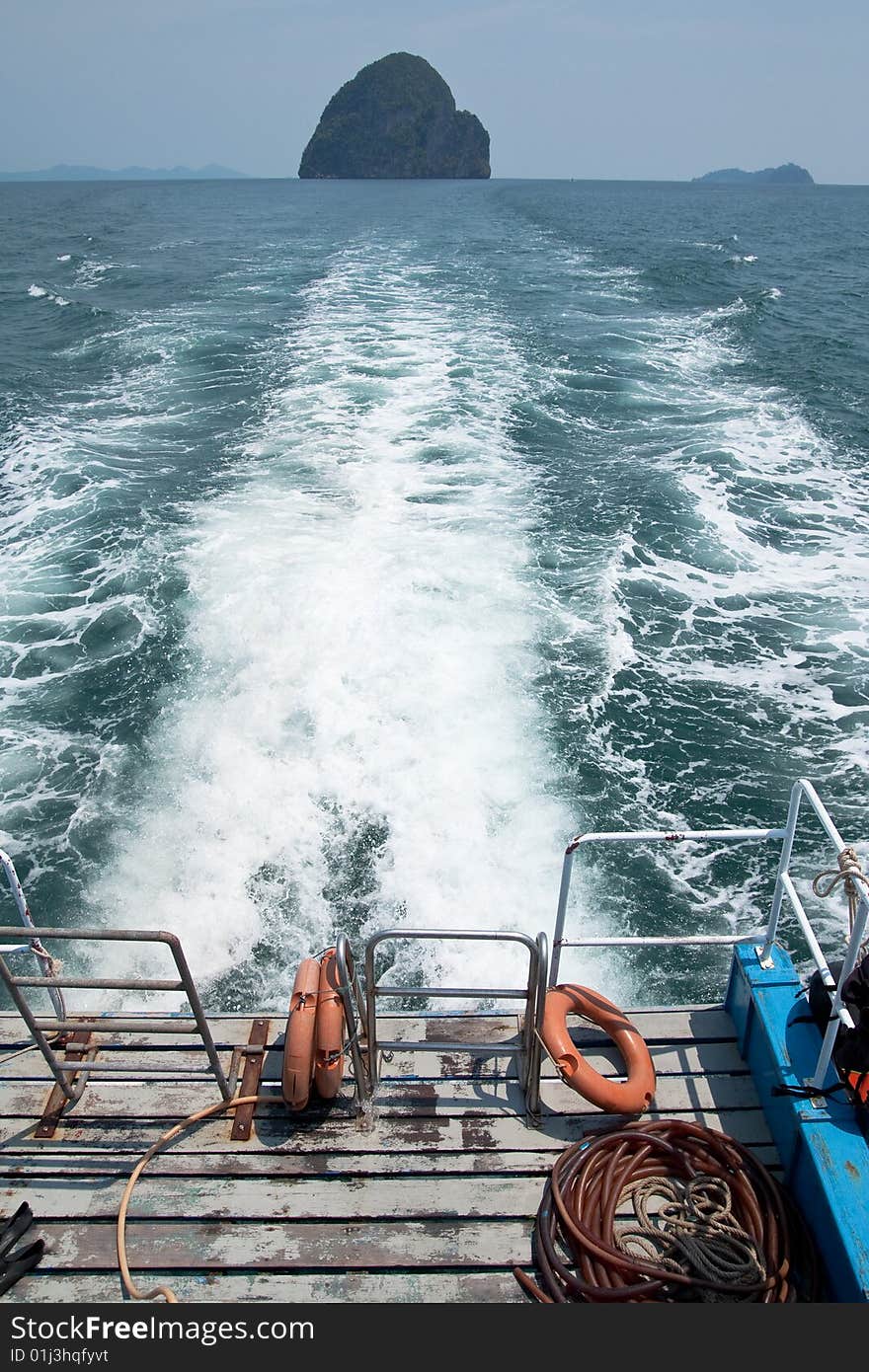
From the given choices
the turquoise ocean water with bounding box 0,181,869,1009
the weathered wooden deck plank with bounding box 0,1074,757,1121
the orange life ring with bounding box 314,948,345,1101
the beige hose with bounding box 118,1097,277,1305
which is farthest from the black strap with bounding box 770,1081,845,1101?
the turquoise ocean water with bounding box 0,181,869,1009

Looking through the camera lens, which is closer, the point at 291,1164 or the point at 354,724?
the point at 291,1164

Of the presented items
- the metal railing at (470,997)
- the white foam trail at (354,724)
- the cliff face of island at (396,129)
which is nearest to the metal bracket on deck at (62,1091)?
the metal railing at (470,997)

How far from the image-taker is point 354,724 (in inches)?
372

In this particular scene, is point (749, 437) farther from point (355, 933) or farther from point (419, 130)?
point (419, 130)

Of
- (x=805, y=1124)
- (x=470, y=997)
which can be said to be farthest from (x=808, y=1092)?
(x=470, y=997)

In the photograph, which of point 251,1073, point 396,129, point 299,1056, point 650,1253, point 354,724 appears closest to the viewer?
point 650,1253

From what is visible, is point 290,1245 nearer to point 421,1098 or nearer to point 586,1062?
point 421,1098

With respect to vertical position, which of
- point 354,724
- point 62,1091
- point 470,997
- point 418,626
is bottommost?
point 354,724

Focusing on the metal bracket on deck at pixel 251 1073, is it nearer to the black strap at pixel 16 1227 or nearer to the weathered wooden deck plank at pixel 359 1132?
the weathered wooden deck plank at pixel 359 1132

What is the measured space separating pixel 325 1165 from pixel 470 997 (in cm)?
110

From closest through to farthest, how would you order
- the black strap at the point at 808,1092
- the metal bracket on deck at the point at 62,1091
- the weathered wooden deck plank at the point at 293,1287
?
1. the weathered wooden deck plank at the point at 293,1287
2. the black strap at the point at 808,1092
3. the metal bracket on deck at the point at 62,1091

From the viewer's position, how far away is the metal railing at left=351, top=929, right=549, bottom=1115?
3.93 m

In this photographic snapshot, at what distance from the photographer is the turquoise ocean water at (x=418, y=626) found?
7.95 m

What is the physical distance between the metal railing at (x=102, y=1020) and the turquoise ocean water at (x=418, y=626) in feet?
7.74
